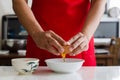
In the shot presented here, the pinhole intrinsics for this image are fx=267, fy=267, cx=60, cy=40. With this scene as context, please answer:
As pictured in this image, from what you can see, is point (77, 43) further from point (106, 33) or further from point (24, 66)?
point (106, 33)

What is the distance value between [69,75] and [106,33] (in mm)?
2114

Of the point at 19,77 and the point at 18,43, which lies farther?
the point at 18,43

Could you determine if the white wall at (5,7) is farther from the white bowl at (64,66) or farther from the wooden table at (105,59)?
the white bowl at (64,66)

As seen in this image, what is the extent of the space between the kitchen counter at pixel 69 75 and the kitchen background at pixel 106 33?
172 cm

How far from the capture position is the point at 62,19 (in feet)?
3.71

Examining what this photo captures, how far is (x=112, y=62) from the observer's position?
2.66 metres

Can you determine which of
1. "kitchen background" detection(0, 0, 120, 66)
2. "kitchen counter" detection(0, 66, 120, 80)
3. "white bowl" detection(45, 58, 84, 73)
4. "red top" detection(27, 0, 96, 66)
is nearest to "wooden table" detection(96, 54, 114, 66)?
"kitchen background" detection(0, 0, 120, 66)

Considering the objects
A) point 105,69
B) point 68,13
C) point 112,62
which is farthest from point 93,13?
point 112,62

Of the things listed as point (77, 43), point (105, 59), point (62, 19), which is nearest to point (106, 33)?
point (105, 59)

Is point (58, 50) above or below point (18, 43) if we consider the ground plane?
above

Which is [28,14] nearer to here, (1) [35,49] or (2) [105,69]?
(1) [35,49]

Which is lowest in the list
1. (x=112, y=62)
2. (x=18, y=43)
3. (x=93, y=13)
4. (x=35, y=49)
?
(x=112, y=62)

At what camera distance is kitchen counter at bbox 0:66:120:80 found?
2.68ft

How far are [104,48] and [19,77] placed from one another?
7.40 ft
